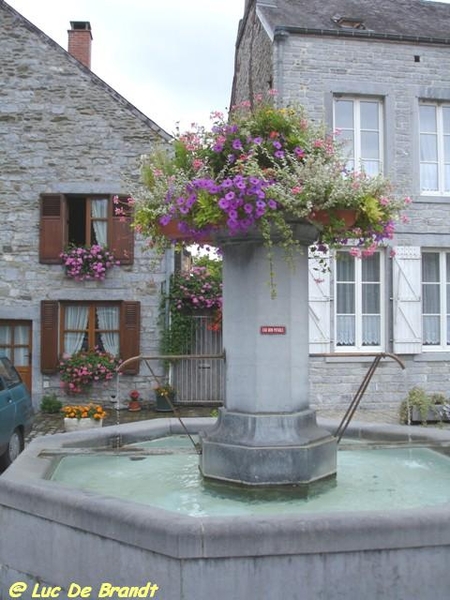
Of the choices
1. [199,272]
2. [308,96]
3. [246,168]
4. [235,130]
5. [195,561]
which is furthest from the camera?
[199,272]

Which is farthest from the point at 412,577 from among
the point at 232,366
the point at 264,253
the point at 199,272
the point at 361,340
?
the point at 199,272

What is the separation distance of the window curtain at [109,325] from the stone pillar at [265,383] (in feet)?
31.1

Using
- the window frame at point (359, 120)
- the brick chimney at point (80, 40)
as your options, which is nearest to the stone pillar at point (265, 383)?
the window frame at point (359, 120)

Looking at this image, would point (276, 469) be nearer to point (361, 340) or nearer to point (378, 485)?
point (378, 485)

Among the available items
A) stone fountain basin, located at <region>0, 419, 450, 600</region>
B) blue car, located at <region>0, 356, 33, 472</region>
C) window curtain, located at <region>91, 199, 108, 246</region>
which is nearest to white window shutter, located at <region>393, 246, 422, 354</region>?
window curtain, located at <region>91, 199, 108, 246</region>

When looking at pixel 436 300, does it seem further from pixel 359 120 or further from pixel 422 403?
pixel 359 120

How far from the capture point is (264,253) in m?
4.57

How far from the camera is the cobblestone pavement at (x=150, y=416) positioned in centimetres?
1105

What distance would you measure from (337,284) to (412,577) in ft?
30.3

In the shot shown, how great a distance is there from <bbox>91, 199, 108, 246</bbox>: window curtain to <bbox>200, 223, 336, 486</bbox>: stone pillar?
9.70 metres

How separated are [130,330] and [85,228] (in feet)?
8.15

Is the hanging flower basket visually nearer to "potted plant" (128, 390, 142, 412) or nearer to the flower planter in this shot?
the flower planter

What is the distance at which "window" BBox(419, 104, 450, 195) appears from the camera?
1258 cm

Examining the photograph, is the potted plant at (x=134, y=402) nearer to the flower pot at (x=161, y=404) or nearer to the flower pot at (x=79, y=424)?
the flower pot at (x=161, y=404)
